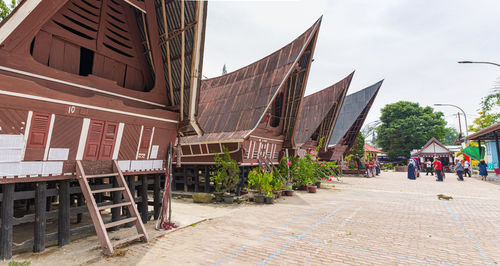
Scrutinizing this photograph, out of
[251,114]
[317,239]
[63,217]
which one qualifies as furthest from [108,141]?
[251,114]

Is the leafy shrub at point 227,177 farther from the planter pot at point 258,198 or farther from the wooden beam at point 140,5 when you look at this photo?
the wooden beam at point 140,5

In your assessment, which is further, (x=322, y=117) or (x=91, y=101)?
(x=322, y=117)

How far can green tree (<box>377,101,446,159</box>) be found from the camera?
156 ft

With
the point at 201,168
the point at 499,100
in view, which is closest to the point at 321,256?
the point at 201,168

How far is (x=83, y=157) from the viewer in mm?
5953

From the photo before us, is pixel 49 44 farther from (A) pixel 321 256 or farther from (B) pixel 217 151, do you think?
(B) pixel 217 151

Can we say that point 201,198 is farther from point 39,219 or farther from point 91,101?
point 91,101

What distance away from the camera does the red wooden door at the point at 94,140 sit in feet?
19.6

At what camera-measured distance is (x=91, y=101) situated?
19.2 feet

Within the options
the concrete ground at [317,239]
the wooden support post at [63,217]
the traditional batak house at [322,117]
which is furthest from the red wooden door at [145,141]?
the traditional batak house at [322,117]

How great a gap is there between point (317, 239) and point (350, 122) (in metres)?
25.0

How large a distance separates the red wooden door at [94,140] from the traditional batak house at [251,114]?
6.38 metres

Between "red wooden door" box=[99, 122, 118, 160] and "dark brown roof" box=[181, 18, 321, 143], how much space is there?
22.1 feet

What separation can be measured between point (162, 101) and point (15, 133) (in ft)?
12.0
